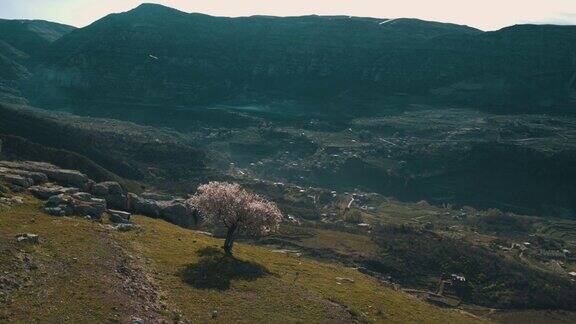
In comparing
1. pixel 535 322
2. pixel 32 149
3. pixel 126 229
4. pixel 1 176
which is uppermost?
pixel 1 176

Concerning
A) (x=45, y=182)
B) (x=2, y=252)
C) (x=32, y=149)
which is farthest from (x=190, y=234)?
(x=32, y=149)

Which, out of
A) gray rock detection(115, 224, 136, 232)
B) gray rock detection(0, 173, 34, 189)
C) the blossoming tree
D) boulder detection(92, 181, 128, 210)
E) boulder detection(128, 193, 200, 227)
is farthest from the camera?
boulder detection(128, 193, 200, 227)

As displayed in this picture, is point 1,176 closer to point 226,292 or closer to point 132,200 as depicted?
point 132,200

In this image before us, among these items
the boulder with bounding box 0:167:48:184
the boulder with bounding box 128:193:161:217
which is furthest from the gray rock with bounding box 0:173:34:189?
the boulder with bounding box 128:193:161:217

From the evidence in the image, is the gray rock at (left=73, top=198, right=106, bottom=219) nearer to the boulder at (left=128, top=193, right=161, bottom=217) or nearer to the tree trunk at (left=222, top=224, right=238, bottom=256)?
the boulder at (left=128, top=193, right=161, bottom=217)

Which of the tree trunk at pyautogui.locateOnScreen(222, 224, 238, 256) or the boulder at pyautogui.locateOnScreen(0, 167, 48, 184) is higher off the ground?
the boulder at pyautogui.locateOnScreen(0, 167, 48, 184)

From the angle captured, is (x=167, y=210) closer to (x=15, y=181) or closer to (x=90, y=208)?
(x=90, y=208)

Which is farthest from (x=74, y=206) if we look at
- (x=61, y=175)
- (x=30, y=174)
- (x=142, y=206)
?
(x=142, y=206)
